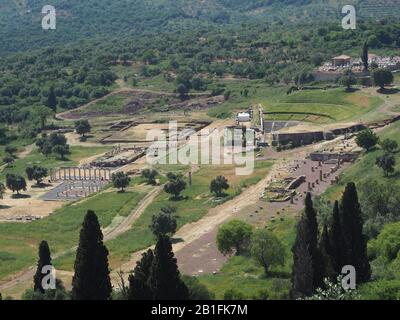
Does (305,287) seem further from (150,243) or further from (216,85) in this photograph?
(216,85)

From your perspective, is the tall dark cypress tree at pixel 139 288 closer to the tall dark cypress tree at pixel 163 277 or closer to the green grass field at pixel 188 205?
the tall dark cypress tree at pixel 163 277

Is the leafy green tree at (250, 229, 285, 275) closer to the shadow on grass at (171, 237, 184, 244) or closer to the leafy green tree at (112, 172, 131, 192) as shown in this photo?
the shadow on grass at (171, 237, 184, 244)

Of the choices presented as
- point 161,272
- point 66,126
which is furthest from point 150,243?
point 66,126

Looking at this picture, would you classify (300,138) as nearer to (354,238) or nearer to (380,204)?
(380,204)

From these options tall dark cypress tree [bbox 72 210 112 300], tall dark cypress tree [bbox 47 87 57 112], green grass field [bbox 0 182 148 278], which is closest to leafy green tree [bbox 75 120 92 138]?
tall dark cypress tree [bbox 47 87 57 112]

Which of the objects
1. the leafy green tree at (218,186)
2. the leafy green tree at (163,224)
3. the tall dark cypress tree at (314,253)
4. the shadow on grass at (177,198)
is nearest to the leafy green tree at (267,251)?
the tall dark cypress tree at (314,253)
